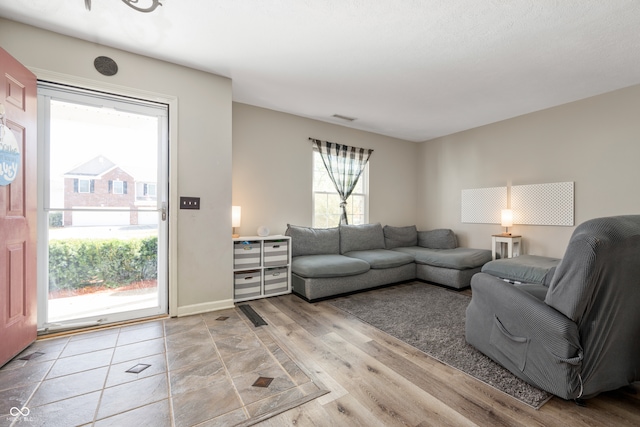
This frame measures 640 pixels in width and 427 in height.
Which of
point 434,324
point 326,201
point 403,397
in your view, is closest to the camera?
point 403,397

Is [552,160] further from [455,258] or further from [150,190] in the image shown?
[150,190]

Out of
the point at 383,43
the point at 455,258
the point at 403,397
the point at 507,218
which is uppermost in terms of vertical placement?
the point at 383,43

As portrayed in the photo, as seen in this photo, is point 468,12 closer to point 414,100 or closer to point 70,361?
point 414,100

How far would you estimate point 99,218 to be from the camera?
8.63 ft

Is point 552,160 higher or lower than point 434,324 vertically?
higher

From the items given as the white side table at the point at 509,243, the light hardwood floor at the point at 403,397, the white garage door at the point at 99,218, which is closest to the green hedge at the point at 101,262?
the white garage door at the point at 99,218

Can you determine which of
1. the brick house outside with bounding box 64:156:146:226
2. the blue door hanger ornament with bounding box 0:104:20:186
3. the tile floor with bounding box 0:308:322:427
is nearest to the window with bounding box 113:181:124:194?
the brick house outside with bounding box 64:156:146:226

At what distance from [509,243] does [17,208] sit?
218 inches

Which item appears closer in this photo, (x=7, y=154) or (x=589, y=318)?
(x=589, y=318)

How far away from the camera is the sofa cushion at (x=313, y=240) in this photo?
3.99 meters

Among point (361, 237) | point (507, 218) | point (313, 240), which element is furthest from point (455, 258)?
point (313, 240)

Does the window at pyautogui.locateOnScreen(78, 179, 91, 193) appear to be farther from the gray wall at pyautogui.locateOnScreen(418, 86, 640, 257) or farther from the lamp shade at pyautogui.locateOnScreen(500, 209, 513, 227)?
the gray wall at pyautogui.locateOnScreen(418, 86, 640, 257)

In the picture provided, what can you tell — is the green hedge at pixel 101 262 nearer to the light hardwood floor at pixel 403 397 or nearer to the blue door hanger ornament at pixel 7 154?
the blue door hanger ornament at pixel 7 154

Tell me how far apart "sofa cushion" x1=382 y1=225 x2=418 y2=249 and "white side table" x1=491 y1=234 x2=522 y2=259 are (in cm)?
135
